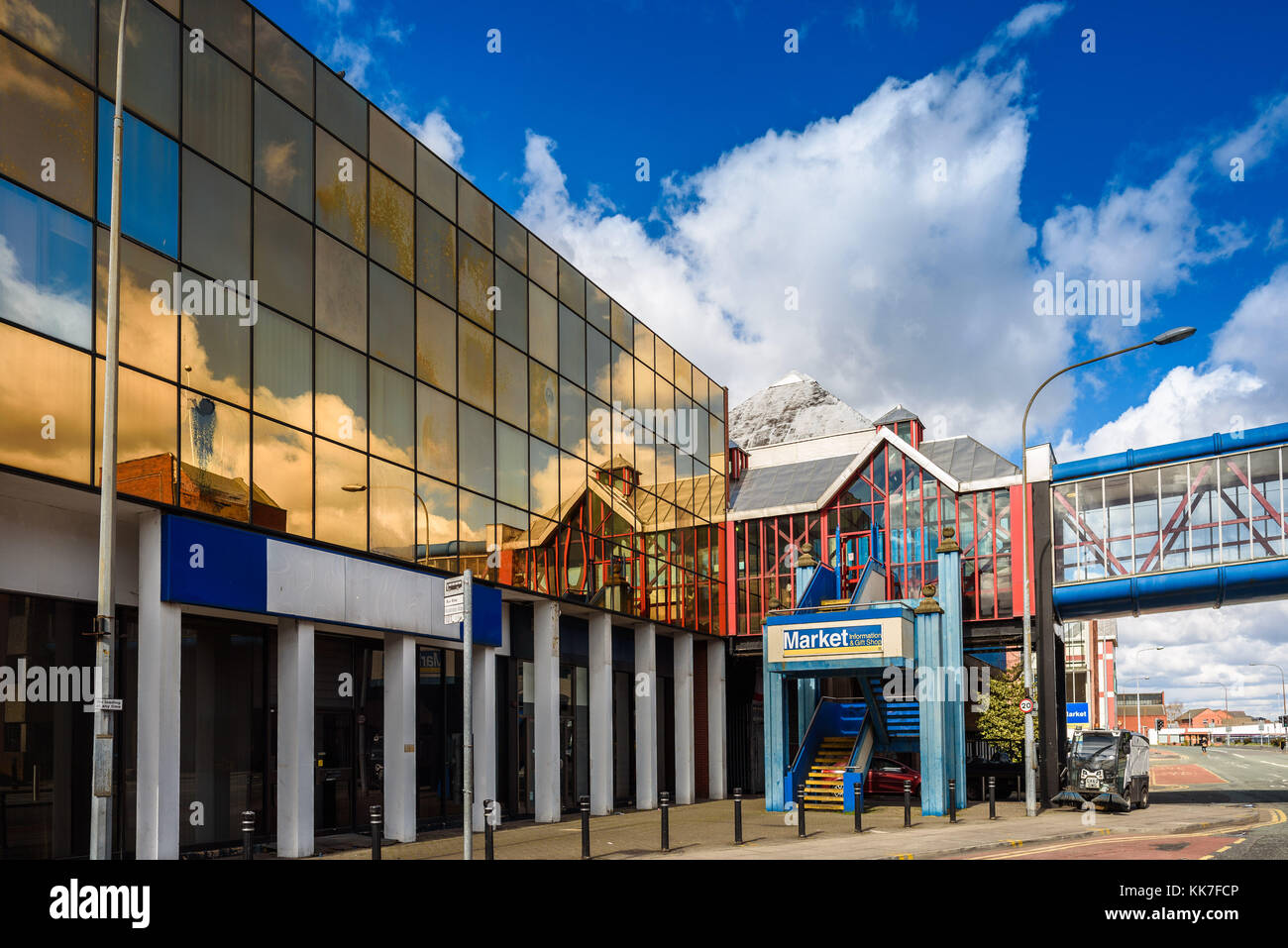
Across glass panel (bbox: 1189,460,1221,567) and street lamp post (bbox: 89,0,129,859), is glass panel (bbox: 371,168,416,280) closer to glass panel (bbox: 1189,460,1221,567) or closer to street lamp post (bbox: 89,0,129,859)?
street lamp post (bbox: 89,0,129,859)

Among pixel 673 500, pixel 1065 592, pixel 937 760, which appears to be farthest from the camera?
pixel 673 500

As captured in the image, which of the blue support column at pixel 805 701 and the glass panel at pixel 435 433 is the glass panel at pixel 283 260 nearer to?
the glass panel at pixel 435 433

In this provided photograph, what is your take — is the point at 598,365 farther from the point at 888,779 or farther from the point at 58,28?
the point at 58,28

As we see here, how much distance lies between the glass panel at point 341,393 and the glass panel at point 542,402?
6919mm

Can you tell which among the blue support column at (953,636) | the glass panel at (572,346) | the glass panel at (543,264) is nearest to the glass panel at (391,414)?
the glass panel at (543,264)

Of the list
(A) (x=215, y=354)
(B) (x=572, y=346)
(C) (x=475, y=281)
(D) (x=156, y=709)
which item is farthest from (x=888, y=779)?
(A) (x=215, y=354)

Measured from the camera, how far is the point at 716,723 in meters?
37.8

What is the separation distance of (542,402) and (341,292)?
8.25m

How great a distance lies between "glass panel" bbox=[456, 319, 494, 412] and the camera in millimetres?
26016

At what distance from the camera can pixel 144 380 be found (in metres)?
17.2

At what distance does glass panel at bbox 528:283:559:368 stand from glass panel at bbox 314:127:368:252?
6.97m
